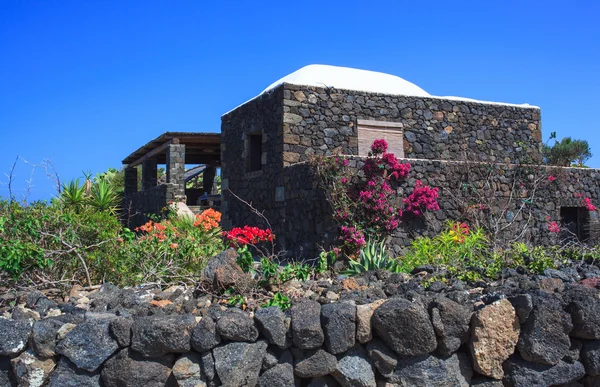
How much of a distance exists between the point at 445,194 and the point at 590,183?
13.2 feet

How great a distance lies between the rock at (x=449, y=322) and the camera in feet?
13.6

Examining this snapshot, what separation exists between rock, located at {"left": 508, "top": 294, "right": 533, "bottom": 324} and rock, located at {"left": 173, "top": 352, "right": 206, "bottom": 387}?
2439 mm

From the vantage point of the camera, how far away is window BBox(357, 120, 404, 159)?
1190 centimetres

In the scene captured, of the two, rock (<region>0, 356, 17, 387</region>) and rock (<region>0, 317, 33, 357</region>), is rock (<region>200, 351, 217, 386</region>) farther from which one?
rock (<region>0, 356, 17, 387</region>)

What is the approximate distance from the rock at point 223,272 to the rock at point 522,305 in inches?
91.4

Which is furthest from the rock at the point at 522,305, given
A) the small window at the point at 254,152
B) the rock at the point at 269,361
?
the small window at the point at 254,152

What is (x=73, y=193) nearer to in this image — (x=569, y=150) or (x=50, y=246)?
(x=50, y=246)

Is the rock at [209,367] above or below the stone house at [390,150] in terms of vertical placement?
below

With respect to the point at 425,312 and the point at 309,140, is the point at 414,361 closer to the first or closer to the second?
the point at 425,312

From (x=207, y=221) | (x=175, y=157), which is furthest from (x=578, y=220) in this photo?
(x=175, y=157)

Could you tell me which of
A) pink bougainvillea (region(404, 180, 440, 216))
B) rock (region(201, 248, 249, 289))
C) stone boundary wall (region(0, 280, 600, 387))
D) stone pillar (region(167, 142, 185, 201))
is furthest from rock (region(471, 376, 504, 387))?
stone pillar (region(167, 142, 185, 201))

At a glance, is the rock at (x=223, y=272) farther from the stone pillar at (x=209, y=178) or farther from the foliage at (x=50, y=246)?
the stone pillar at (x=209, y=178)

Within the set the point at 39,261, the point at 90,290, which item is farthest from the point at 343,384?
the point at 39,261

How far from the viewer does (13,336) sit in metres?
4.12
